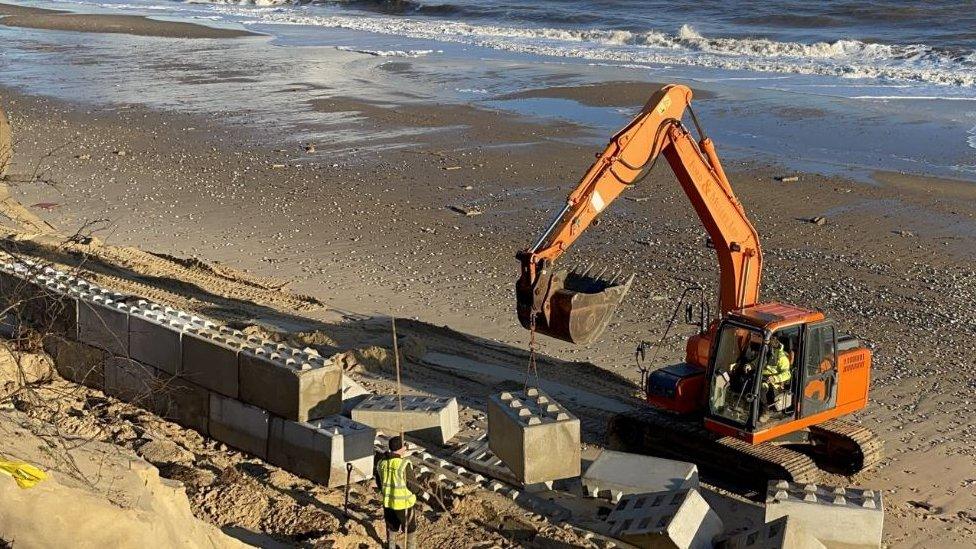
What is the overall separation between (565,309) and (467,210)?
9858 mm

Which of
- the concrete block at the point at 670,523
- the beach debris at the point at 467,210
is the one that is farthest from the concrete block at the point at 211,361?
the beach debris at the point at 467,210

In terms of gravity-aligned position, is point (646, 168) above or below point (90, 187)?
above

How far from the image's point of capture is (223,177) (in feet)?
76.3

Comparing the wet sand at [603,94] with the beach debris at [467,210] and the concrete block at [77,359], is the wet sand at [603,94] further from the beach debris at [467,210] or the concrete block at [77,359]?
the concrete block at [77,359]

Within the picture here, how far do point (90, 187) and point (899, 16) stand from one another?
37625 millimetres

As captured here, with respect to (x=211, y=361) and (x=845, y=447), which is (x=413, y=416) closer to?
(x=211, y=361)

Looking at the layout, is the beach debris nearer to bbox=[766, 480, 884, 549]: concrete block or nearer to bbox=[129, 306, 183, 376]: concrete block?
bbox=[129, 306, 183, 376]: concrete block

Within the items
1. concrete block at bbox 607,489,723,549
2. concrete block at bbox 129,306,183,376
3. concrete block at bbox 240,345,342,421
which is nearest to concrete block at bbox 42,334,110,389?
concrete block at bbox 129,306,183,376

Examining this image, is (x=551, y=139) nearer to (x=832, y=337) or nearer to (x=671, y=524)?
(x=832, y=337)

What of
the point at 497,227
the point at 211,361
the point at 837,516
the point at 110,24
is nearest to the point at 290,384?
the point at 211,361

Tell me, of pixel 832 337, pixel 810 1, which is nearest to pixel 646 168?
pixel 832 337

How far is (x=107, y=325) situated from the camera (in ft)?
38.9

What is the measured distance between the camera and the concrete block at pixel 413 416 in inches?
454

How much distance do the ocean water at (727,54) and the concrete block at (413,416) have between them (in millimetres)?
14206
